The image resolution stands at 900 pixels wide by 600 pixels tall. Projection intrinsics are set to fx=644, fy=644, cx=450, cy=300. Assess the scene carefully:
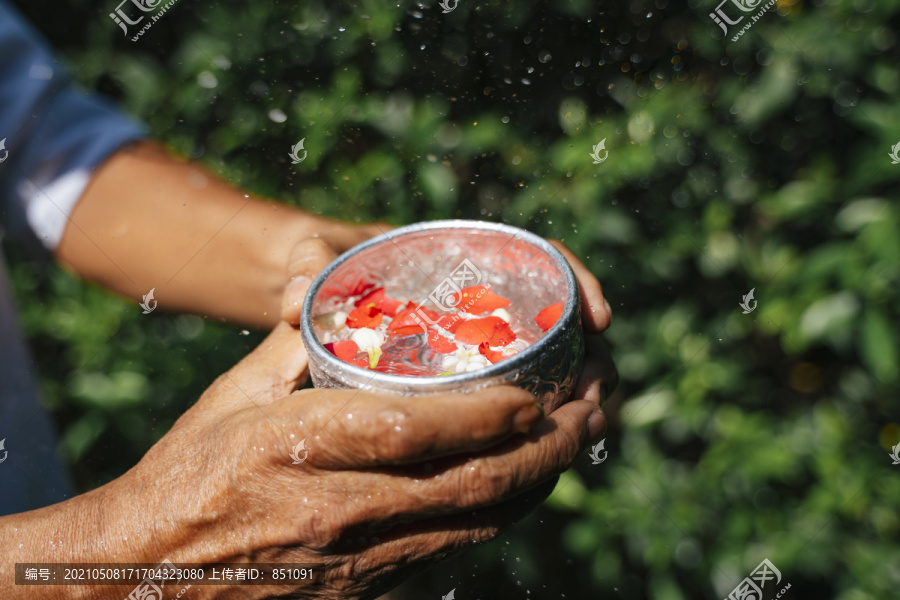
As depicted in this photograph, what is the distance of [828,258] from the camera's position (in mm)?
Answer: 1200

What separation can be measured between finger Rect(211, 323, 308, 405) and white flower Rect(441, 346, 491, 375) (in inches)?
11.8

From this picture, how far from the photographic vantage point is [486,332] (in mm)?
975

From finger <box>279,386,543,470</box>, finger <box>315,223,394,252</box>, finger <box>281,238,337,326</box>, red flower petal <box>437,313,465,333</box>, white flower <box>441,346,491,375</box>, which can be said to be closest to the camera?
finger <box>279,386,543,470</box>

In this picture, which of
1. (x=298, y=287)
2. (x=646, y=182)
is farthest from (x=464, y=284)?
(x=646, y=182)

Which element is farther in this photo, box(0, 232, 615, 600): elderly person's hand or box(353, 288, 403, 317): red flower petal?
box(353, 288, 403, 317): red flower petal

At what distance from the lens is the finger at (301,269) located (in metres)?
1.12

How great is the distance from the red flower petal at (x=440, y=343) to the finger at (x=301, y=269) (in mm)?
241

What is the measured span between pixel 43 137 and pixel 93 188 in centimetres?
17

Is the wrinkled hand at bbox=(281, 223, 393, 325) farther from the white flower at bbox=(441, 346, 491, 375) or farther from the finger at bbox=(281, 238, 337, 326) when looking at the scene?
the white flower at bbox=(441, 346, 491, 375)

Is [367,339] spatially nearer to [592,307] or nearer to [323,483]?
[323,483]

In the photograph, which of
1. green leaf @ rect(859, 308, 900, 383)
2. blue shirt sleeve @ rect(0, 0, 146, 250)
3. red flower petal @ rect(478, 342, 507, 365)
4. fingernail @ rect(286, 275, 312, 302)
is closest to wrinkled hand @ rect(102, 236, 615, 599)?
red flower petal @ rect(478, 342, 507, 365)

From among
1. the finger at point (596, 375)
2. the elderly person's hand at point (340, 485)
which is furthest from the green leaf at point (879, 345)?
the elderly person's hand at point (340, 485)

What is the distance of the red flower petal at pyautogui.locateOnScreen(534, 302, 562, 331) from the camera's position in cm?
97

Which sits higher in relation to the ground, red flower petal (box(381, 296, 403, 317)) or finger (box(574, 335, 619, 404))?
red flower petal (box(381, 296, 403, 317))
